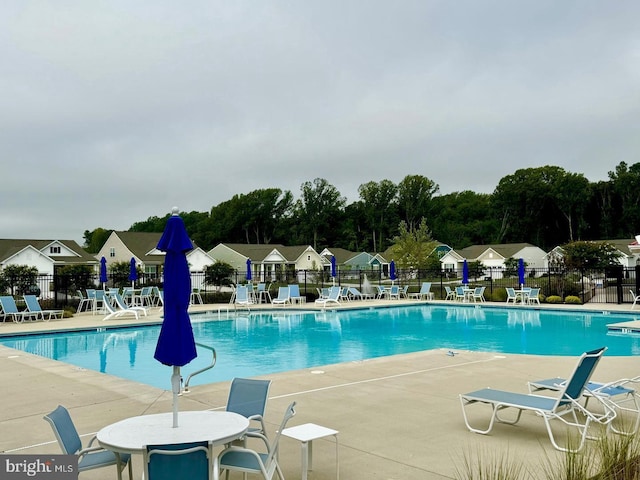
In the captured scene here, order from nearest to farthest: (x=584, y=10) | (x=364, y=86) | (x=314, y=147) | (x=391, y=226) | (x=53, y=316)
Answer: (x=584, y=10) → (x=53, y=316) → (x=364, y=86) → (x=314, y=147) → (x=391, y=226)

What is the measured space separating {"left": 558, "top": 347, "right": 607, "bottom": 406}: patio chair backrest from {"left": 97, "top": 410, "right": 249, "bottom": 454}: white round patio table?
292 centimetres

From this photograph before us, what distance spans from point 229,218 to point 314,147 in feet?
130

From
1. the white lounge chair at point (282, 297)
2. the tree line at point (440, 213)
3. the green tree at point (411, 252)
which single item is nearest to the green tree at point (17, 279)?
the white lounge chair at point (282, 297)

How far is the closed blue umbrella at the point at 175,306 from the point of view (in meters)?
4.04

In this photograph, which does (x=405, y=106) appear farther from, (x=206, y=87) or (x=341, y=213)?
(x=341, y=213)

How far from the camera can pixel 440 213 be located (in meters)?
83.6

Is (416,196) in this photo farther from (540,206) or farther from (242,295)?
(242,295)

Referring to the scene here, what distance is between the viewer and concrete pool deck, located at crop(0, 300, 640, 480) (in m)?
4.77

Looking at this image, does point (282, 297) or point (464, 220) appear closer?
point (282, 297)

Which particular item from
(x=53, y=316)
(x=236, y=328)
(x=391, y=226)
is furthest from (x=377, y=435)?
(x=391, y=226)

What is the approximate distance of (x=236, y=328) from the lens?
58.9 feet

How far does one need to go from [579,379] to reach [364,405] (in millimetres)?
2475

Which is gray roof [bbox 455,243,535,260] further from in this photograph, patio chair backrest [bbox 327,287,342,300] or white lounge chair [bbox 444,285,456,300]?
patio chair backrest [bbox 327,287,342,300]

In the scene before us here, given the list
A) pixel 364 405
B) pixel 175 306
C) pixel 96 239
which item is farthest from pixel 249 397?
pixel 96 239
